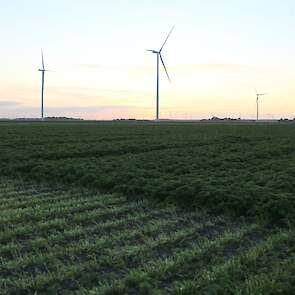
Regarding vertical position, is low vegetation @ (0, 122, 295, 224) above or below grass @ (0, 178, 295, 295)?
above

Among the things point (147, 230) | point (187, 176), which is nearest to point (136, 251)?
point (147, 230)

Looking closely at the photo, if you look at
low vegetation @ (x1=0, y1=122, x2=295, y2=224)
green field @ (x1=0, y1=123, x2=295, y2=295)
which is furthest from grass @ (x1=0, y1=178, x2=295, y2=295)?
low vegetation @ (x1=0, y1=122, x2=295, y2=224)

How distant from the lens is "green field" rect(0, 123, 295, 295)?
7836 millimetres

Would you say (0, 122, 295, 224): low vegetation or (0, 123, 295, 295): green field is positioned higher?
(0, 122, 295, 224): low vegetation

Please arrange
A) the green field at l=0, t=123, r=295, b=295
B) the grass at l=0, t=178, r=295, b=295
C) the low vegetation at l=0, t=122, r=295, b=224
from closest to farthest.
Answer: the grass at l=0, t=178, r=295, b=295 → the green field at l=0, t=123, r=295, b=295 → the low vegetation at l=0, t=122, r=295, b=224

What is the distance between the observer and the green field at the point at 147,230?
7.84 metres

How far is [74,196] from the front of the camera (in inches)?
631

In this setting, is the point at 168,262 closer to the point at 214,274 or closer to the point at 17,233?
the point at 214,274

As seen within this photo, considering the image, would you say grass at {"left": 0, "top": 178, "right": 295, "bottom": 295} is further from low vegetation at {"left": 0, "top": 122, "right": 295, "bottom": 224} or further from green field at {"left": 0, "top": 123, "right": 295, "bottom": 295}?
low vegetation at {"left": 0, "top": 122, "right": 295, "bottom": 224}

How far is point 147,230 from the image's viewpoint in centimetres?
1104

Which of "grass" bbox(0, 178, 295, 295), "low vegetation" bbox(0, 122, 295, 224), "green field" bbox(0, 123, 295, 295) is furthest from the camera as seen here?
"low vegetation" bbox(0, 122, 295, 224)

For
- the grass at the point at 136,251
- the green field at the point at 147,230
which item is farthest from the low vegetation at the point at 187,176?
the grass at the point at 136,251

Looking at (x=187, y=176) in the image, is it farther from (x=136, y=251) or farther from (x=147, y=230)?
(x=136, y=251)

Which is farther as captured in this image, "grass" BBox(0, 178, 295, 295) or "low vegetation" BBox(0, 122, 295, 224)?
"low vegetation" BBox(0, 122, 295, 224)
